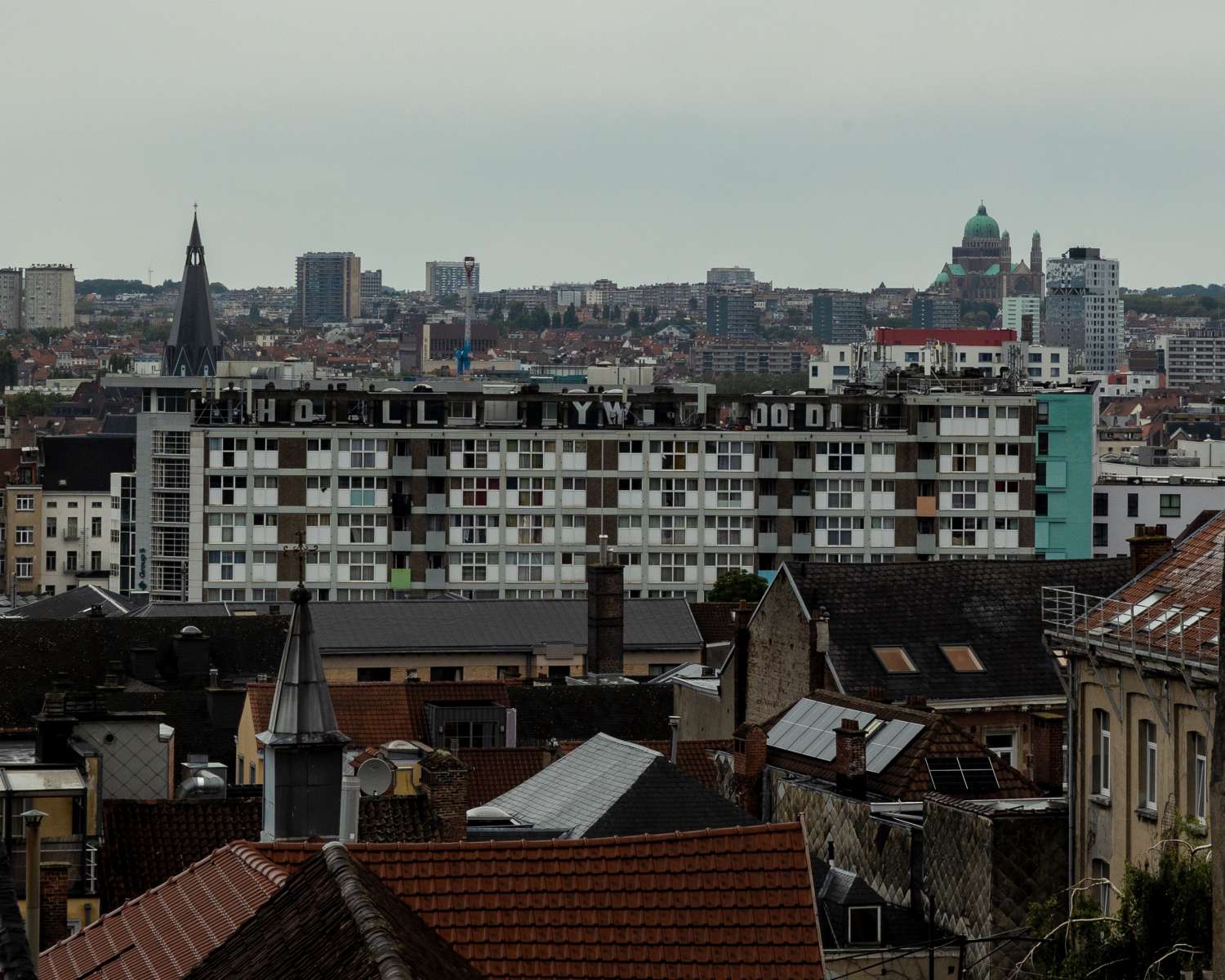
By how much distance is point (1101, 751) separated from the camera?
35812 millimetres

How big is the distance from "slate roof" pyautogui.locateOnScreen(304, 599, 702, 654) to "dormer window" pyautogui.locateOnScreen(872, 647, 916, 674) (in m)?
34.7

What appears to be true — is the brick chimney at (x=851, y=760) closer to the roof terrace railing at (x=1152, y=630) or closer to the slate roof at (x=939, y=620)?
the roof terrace railing at (x=1152, y=630)

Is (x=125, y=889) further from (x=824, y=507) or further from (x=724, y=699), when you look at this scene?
(x=824, y=507)

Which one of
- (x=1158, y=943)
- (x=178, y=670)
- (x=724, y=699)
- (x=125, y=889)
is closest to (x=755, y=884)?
(x=1158, y=943)

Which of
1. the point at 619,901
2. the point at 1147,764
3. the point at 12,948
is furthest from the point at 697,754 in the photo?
the point at 12,948

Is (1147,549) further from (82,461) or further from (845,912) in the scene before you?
(82,461)

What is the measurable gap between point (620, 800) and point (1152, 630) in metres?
7.25

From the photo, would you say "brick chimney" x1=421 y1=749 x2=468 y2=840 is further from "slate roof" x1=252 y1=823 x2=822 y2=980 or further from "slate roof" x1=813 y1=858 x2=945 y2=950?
"slate roof" x1=252 y1=823 x2=822 y2=980

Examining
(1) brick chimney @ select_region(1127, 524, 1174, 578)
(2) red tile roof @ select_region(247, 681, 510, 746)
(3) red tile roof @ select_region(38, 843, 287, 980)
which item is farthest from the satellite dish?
(2) red tile roof @ select_region(247, 681, 510, 746)

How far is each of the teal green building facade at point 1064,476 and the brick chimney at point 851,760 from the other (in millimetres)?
94119

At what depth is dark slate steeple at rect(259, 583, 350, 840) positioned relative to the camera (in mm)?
26922

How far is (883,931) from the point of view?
3378cm

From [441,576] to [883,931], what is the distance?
92436 mm

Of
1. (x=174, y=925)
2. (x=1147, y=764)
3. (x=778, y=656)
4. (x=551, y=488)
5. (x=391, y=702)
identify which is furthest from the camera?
(x=551, y=488)
